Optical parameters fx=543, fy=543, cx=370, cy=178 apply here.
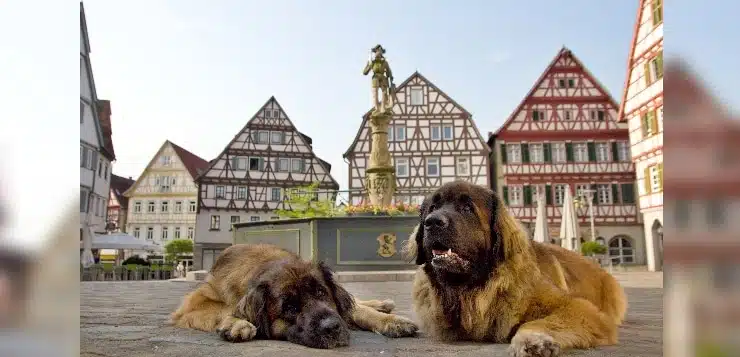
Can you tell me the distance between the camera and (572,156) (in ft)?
100

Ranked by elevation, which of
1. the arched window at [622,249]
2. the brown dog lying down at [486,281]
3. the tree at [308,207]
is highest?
the tree at [308,207]

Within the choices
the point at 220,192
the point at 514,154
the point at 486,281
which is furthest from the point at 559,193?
the point at 486,281

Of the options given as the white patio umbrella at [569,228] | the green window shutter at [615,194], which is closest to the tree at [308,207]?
the white patio umbrella at [569,228]

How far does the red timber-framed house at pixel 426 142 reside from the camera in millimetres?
28625

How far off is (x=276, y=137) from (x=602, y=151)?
18005mm

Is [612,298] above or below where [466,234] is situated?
below

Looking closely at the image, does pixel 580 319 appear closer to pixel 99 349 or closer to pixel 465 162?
pixel 99 349

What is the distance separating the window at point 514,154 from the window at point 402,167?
6346mm

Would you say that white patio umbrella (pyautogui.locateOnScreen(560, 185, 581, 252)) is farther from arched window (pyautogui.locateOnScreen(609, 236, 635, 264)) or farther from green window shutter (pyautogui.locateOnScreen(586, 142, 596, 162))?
green window shutter (pyautogui.locateOnScreen(586, 142, 596, 162))

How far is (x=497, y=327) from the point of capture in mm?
A: 2719

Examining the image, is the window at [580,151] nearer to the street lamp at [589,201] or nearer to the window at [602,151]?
the window at [602,151]

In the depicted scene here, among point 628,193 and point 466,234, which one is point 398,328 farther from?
point 628,193
